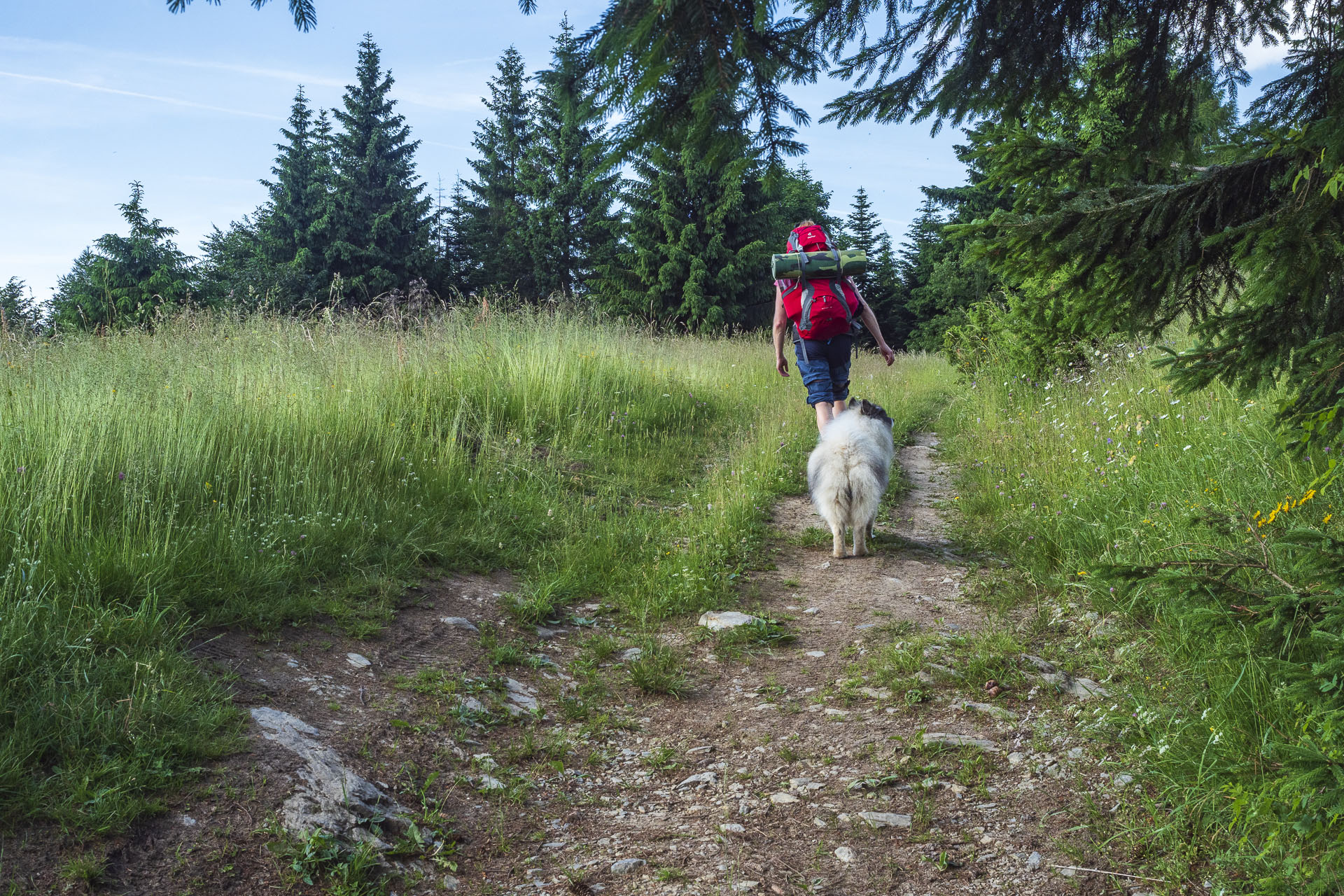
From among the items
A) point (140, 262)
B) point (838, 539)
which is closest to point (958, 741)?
point (838, 539)

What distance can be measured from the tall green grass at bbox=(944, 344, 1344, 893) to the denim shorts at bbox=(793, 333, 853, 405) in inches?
62.8

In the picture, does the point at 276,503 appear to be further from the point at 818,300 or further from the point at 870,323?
the point at 870,323

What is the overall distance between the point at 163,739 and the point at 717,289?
27.6 m

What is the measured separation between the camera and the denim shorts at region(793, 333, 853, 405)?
674cm

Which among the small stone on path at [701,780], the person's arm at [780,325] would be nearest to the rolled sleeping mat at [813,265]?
the person's arm at [780,325]

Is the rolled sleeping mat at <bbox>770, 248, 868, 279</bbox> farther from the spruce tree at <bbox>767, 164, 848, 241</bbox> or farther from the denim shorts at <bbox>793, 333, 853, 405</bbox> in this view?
the spruce tree at <bbox>767, 164, 848, 241</bbox>

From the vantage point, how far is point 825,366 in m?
6.77

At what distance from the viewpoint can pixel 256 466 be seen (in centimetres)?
509

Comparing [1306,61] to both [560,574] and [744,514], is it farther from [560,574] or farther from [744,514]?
[560,574]

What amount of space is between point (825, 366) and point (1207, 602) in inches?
175

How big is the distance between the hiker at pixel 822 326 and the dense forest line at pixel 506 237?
14301 millimetres

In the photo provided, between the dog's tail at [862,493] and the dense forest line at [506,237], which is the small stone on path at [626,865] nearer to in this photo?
the dog's tail at [862,493]

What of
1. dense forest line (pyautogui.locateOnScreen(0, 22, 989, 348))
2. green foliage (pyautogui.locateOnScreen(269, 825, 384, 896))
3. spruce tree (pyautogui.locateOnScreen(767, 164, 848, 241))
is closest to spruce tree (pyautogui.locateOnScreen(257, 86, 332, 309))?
dense forest line (pyautogui.locateOnScreen(0, 22, 989, 348))

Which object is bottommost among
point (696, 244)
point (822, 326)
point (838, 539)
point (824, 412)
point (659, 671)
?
point (659, 671)
